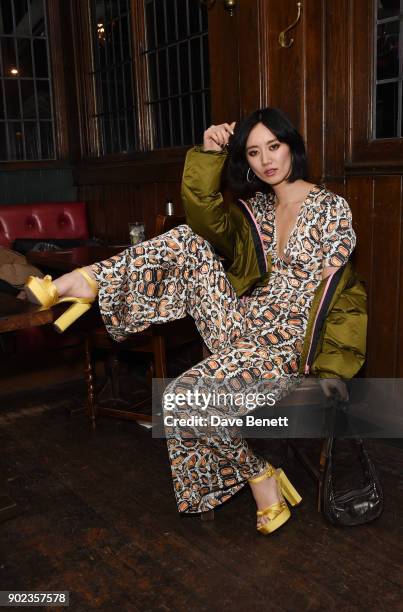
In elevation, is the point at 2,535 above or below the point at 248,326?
below

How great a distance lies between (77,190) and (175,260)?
2917 mm

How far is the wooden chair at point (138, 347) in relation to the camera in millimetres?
2967

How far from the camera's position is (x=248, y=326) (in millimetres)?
2316

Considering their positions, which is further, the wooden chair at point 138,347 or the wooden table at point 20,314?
the wooden chair at point 138,347

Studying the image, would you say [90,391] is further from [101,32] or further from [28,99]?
[101,32]

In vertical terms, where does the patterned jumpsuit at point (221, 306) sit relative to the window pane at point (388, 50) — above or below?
below

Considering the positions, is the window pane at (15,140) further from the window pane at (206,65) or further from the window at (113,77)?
the window pane at (206,65)

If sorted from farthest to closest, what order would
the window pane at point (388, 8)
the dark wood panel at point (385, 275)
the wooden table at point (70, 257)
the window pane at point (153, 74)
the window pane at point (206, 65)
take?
the window pane at point (153, 74) < the window pane at point (206, 65) < the wooden table at point (70, 257) < the dark wood panel at point (385, 275) < the window pane at point (388, 8)

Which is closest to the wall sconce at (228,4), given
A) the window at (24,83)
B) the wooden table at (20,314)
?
the wooden table at (20,314)

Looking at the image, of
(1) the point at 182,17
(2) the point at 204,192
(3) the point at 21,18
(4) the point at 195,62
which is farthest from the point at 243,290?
(3) the point at 21,18

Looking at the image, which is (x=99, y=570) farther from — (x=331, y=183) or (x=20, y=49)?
(x=20, y=49)

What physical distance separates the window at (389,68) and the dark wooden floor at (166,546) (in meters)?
1.42

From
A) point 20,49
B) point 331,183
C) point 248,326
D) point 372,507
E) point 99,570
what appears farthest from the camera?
point 20,49

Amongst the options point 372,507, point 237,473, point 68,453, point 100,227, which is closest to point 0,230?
point 100,227
